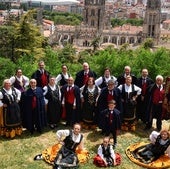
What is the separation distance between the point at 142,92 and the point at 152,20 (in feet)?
225

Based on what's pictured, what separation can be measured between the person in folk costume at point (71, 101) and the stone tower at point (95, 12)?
70.4 m

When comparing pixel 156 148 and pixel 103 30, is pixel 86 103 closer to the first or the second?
pixel 156 148

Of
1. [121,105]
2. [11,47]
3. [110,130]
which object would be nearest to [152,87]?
[121,105]

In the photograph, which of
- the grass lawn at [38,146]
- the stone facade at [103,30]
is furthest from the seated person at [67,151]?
the stone facade at [103,30]

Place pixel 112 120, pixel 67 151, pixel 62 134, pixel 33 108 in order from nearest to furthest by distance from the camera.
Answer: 1. pixel 67 151
2. pixel 62 134
3. pixel 112 120
4. pixel 33 108

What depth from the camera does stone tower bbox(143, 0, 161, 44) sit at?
75.8 m

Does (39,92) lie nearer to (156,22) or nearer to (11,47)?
(11,47)

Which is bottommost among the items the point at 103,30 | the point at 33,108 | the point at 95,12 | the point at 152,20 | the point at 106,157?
the point at 103,30

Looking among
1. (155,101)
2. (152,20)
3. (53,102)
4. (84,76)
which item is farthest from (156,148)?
(152,20)

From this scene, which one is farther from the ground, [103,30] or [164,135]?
[164,135]

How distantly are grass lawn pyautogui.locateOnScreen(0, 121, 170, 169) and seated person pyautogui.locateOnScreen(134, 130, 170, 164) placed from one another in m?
0.30

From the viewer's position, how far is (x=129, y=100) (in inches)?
400

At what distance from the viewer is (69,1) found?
6398 inches

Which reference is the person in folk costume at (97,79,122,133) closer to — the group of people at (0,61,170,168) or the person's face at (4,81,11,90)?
the group of people at (0,61,170,168)
